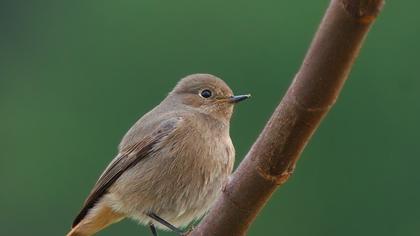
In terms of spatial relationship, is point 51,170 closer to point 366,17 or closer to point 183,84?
point 183,84

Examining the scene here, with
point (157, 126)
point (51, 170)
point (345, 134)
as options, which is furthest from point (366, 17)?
point (51, 170)

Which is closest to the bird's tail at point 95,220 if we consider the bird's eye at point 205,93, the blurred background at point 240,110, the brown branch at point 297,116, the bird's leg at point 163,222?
the bird's leg at point 163,222

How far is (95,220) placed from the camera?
6773 millimetres

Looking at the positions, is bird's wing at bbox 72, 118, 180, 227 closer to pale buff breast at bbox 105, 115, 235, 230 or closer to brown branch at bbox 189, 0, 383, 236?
pale buff breast at bbox 105, 115, 235, 230

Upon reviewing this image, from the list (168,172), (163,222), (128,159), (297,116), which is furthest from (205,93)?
(297,116)

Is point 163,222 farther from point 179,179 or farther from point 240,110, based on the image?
point 240,110

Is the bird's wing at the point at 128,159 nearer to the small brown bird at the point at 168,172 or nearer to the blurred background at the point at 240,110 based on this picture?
the small brown bird at the point at 168,172

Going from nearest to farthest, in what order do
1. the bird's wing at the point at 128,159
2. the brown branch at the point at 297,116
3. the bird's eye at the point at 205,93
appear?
the brown branch at the point at 297,116
the bird's wing at the point at 128,159
the bird's eye at the point at 205,93

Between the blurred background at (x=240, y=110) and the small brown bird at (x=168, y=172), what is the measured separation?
21.1ft

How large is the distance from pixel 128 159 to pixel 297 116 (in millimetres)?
3324

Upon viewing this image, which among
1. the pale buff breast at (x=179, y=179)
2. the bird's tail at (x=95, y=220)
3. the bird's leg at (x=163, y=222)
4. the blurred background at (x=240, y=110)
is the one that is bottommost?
the bird's tail at (x=95, y=220)

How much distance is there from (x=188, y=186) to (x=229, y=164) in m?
0.33

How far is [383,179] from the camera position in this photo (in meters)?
14.7

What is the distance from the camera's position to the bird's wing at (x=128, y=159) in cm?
686
